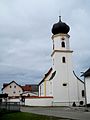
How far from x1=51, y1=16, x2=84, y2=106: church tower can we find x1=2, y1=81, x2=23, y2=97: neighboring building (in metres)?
47.8

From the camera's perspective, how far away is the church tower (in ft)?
177

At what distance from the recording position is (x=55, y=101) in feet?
177

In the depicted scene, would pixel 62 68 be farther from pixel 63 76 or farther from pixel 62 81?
pixel 62 81

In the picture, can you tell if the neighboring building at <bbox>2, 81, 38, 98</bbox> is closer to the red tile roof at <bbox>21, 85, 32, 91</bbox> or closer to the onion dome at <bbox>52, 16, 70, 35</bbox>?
the red tile roof at <bbox>21, 85, 32, 91</bbox>

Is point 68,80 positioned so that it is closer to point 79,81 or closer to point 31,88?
point 79,81

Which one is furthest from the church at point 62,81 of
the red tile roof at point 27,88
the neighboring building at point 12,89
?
the red tile roof at point 27,88

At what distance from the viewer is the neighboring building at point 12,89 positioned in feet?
335

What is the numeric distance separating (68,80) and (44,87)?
8459mm

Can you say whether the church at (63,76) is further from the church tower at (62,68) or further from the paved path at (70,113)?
the paved path at (70,113)

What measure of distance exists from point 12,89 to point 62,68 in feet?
167

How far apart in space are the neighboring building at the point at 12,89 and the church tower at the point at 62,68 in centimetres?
4779

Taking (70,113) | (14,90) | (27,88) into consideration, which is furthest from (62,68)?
(27,88)

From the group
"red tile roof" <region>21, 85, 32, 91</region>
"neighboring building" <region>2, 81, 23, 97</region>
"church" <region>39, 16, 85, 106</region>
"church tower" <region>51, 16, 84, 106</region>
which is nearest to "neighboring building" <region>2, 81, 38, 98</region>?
"neighboring building" <region>2, 81, 23, 97</region>

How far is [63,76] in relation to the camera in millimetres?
55156
